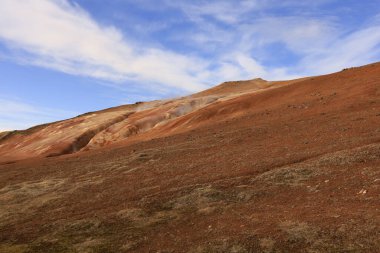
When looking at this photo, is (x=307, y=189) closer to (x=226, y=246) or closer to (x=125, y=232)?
(x=226, y=246)

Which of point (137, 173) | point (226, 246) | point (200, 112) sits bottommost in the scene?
point (226, 246)

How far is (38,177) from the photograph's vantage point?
106 ft

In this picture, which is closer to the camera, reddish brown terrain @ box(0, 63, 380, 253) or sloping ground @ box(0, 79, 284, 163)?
reddish brown terrain @ box(0, 63, 380, 253)

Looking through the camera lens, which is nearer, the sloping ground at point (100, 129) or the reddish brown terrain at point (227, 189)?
the reddish brown terrain at point (227, 189)

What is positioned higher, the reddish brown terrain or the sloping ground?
the sloping ground

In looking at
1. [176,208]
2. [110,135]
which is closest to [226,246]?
[176,208]

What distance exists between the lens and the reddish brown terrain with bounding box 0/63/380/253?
1491 centimetres

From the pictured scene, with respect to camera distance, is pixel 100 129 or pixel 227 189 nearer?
pixel 227 189

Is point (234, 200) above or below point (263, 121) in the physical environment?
below

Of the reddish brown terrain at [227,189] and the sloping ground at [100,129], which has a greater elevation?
the sloping ground at [100,129]

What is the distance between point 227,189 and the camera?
2030cm

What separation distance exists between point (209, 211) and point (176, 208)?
5.76 feet

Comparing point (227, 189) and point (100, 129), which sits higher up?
point (100, 129)

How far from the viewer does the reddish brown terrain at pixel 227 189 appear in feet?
48.9
